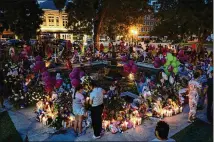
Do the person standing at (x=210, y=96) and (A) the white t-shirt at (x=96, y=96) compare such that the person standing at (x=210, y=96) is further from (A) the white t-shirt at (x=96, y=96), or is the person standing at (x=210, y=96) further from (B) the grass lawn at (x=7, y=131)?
(B) the grass lawn at (x=7, y=131)

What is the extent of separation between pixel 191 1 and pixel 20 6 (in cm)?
2564

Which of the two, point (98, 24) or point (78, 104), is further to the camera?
point (98, 24)

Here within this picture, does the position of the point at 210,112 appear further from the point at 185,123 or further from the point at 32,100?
the point at 32,100

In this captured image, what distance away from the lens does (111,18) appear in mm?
34125

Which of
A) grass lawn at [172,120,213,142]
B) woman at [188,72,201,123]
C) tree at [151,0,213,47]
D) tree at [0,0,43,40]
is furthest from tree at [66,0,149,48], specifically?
grass lawn at [172,120,213,142]

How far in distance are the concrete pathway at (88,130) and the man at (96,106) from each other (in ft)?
0.96

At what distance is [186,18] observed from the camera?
22.1 m

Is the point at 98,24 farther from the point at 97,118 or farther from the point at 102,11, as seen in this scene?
the point at 97,118

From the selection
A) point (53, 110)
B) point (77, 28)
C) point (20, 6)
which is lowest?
point (53, 110)

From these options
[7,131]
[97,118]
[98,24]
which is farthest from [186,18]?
[7,131]

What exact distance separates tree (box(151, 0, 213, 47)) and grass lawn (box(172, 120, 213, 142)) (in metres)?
14.3

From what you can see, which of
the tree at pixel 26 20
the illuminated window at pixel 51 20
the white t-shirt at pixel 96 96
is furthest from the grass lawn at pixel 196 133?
the illuminated window at pixel 51 20

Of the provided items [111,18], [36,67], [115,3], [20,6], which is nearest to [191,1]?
[115,3]

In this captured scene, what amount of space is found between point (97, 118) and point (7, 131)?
3.26 meters
